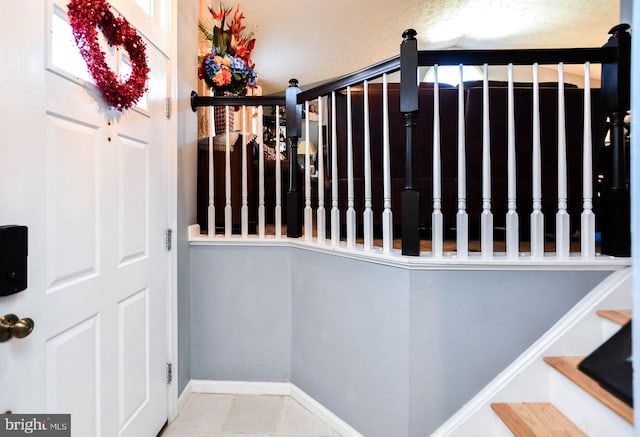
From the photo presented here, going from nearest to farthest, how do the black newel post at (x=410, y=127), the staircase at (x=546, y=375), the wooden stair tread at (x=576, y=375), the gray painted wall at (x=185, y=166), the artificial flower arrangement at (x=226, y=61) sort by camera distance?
the wooden stair tread at (x=576, y=375) < the staircase at (x=546, y=375) < the black newel post at (x=410, y=127) < the gray painted wall at (x=185, y=166) < the artificial flower arrangement at (x=226, y=61)

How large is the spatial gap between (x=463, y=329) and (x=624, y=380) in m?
1.16

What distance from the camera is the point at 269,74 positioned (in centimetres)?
594

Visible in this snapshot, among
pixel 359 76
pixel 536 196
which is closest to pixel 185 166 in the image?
pixel 359 76

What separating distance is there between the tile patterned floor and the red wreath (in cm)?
164

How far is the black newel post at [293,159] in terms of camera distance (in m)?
2.02

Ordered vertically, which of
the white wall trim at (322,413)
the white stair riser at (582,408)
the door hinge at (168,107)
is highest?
the door hinge at (168,107)

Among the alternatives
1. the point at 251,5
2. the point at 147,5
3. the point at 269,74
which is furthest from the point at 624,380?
A: the point at 269,74

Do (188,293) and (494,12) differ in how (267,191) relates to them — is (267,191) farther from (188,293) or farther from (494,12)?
(494,12)

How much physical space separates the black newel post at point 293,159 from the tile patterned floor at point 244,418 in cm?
103

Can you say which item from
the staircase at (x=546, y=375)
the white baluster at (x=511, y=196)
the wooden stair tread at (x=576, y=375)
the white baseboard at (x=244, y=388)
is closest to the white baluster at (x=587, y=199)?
the staircase at (x=546, y=375)

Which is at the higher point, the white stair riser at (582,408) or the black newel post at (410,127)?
the black newel post at (410,127)

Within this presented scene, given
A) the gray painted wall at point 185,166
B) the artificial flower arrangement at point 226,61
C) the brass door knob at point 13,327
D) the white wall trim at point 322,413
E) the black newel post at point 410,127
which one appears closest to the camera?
the brass door knob at point 13,327

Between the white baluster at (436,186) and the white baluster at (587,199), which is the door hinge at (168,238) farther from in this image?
the white baluster at (587,199)

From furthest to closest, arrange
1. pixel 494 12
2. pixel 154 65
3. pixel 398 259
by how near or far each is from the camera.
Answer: pixel 494 12
pixel 154 65
pixel 398 259
